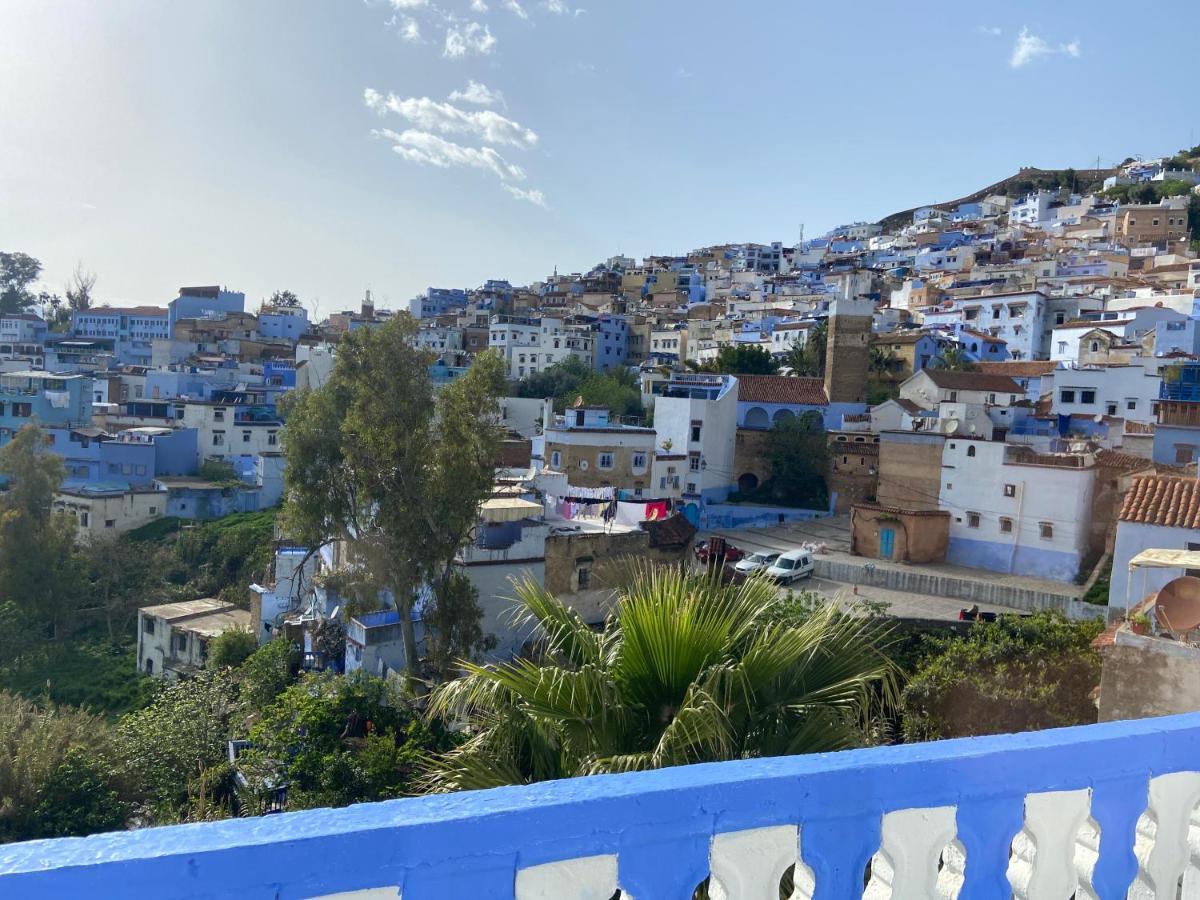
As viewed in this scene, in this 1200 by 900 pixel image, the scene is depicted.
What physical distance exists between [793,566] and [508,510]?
8.11 m

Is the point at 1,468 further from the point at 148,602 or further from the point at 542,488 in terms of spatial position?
the point at 542,488

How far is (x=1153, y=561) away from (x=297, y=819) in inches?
305

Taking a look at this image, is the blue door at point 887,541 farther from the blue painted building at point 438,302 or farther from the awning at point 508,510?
the blue painted building at point 438,302

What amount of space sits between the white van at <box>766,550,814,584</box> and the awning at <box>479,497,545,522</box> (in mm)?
6817

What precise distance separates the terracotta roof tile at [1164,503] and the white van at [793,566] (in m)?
7.58

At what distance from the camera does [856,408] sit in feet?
115

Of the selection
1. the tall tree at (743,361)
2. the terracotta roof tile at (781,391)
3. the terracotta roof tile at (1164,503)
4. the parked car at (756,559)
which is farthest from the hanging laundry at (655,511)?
the tall tree at (743,361)

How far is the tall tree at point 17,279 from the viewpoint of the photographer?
68375 millimetres

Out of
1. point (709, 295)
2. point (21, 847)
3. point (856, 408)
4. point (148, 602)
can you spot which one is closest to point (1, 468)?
point (148, 602)

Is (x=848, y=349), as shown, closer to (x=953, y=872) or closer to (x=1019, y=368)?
(x=1019, y=368)

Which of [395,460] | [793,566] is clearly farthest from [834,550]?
[395,460]

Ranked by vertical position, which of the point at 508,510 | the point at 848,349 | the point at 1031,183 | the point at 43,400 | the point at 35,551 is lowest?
the point at 35,551

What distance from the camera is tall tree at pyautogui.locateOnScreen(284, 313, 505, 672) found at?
1405cm

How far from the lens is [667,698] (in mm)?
3467
